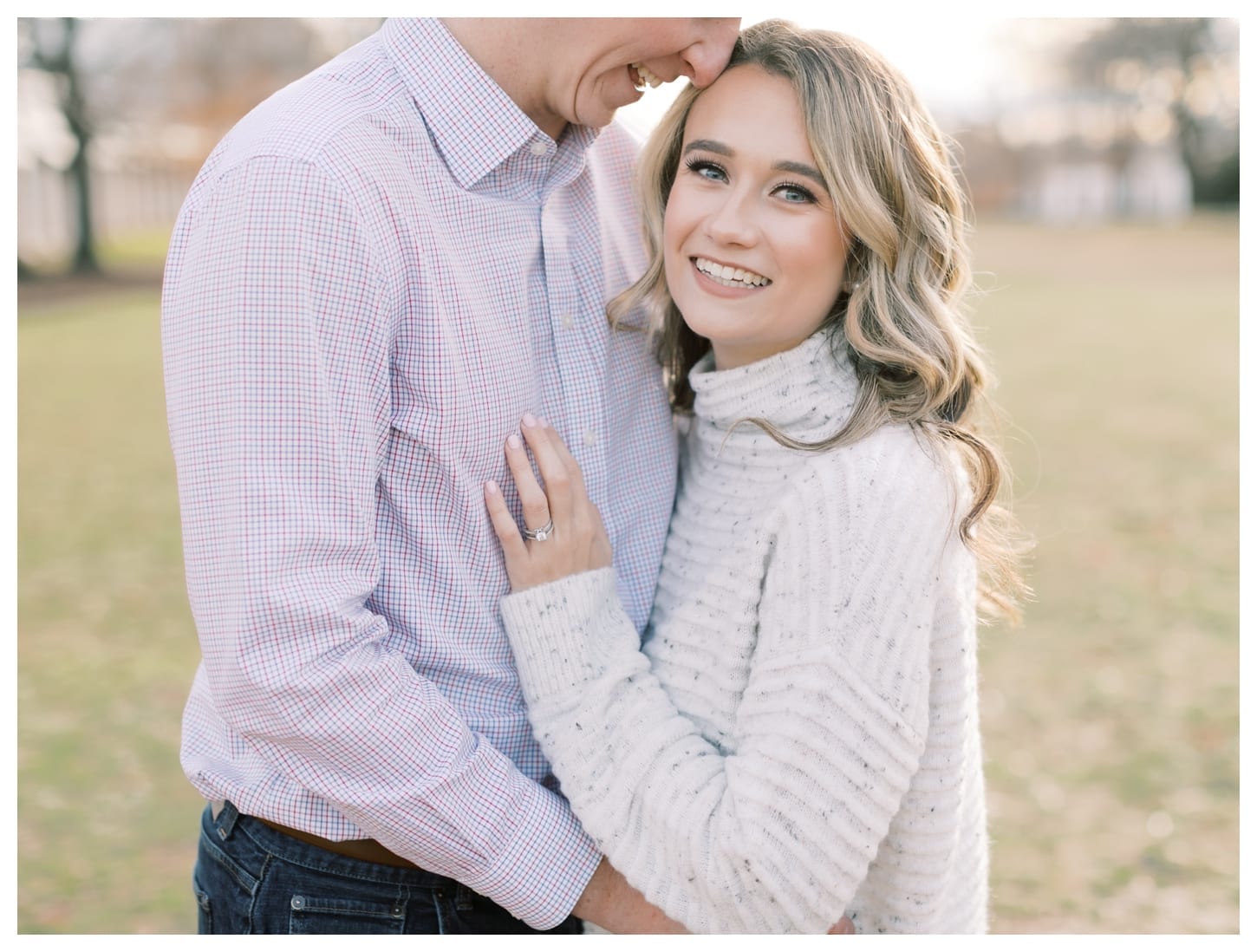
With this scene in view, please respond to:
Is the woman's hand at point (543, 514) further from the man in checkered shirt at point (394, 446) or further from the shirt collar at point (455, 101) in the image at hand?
the shirt collar at point (455, 101)

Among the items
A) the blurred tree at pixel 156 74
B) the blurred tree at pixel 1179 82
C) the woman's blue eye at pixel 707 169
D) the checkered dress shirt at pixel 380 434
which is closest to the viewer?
the checkered dress shirt at pixel 380 434

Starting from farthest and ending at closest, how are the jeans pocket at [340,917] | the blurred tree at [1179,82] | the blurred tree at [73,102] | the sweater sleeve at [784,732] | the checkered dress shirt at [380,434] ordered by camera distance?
the blurred tree at [1179,82]
the blurred tree at [73,102]
the jeans pocket at [340,917]
the sweater sleeve at [784,732]
the checkered dress shirt at [380,434]

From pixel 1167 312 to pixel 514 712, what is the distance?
2073 cm

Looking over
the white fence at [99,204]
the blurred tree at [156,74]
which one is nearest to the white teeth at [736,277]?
the white fence at [99,204]

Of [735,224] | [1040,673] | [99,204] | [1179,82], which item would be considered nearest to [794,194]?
[735,224]

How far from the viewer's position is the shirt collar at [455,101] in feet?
6.46

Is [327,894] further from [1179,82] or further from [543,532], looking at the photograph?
[1179,82]

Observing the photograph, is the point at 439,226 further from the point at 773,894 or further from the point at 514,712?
the point at 773,894

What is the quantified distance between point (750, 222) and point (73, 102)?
1105 inches

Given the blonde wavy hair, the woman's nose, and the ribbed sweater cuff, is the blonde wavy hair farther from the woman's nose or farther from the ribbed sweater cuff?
the ribbed sweater cuff

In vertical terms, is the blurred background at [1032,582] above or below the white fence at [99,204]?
below

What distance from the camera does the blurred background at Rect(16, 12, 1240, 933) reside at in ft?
14.8

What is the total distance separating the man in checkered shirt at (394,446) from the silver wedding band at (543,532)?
68mm
